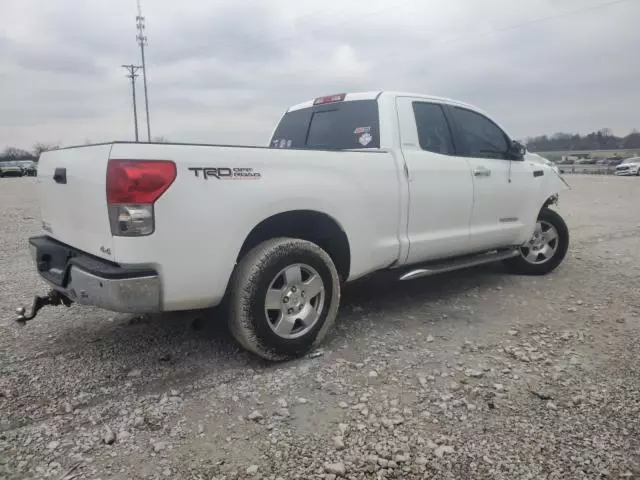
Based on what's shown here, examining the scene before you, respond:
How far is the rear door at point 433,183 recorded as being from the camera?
410 cm

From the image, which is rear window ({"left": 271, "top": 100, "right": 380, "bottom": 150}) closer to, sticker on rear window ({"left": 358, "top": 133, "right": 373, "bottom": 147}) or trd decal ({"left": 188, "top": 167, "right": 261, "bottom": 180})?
sticker on rear window ({"left": 358, "top": 133, "right": 373, "bottom": 147})

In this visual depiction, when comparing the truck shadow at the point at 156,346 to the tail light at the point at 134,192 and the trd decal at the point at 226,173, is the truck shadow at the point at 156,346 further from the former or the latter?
the trd decal at the point at 226,173

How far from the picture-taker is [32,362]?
11.1ft

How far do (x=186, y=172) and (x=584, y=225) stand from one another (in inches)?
347

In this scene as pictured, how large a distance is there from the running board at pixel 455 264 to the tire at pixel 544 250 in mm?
479

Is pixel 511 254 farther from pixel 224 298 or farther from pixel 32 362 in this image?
pixel 32 362

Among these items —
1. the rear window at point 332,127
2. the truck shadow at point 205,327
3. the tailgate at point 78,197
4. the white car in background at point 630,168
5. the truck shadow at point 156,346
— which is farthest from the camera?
the white car in background at point 630,168

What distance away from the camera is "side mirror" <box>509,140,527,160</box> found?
5201 millimetres

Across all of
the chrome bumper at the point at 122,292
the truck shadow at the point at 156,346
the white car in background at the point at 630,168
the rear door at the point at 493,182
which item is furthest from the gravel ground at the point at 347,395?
the white car in background at the point at 630,168

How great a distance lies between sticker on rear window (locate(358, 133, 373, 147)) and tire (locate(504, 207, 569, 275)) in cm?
245

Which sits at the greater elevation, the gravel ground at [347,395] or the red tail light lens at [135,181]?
the red tail light lens at [135,181]

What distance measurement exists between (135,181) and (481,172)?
10.6 feet

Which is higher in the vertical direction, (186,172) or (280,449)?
(186,172)

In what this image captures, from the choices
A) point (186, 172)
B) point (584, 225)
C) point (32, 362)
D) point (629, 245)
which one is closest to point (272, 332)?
point (186, 172)
